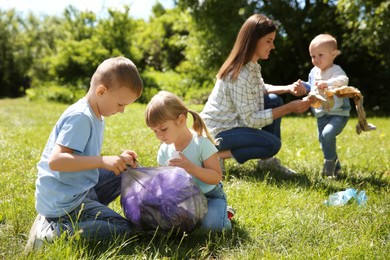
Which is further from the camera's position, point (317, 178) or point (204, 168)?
point (317, 178)

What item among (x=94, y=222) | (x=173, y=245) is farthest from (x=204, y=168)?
(x=94, y=222)

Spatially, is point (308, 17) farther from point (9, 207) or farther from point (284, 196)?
point (9, 207)

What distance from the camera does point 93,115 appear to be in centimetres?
280

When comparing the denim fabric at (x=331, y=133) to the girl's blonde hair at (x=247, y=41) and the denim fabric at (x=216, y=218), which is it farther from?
the denim fabric at (x=216, y=218)

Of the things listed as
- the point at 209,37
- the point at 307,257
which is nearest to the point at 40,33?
the point at 209,37

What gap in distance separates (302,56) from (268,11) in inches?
86.8

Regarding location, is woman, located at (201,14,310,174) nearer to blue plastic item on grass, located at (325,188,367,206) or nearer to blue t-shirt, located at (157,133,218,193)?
blue plastic item on grass, located at (325,188,367,206)

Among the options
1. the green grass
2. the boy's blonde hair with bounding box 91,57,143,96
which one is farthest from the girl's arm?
the boy's blonde hair with bounding box 91,57,143,96

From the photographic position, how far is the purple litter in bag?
2746 millimetres

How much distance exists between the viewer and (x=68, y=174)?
2740mm

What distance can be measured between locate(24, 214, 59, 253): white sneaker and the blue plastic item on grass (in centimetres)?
220

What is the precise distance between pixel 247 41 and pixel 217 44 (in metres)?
10.1

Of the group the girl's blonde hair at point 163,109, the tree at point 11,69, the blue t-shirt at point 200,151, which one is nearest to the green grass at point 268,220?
the blue t-shirt at point 200,151

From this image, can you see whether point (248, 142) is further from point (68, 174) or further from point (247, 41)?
point (68, 174)
